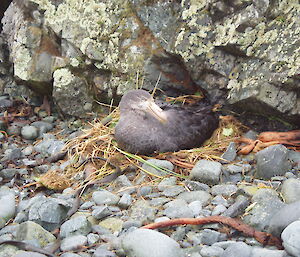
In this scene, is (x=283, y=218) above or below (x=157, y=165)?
above

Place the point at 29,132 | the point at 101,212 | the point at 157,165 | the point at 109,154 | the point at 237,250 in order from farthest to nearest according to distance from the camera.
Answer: the point at 29,132, the point at 109,154, the point at 157,165, the point at 101,212, the point at 237,250

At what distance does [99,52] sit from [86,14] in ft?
1.36

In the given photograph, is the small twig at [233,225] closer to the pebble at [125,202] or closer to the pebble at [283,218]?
the pebble at [283,218]

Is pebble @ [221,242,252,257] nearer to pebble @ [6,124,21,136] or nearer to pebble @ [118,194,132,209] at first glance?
pebble @ [118,194,132,209]

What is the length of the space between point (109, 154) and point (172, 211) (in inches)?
53.9

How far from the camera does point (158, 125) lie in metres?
3.84

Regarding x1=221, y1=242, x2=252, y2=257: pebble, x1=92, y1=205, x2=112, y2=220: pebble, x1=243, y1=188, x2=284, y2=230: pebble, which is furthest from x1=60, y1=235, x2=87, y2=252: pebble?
x1=243, y1=188, x2=284, y2=230: pebble

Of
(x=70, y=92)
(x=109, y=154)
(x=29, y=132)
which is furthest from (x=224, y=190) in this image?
(x=29, y=132)

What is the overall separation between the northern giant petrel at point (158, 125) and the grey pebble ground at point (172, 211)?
0.33 m

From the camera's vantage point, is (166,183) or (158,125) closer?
(166,183)

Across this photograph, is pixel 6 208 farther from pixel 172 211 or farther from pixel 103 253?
pixel 172 211

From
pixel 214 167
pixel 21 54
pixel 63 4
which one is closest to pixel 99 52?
pixel 63 4

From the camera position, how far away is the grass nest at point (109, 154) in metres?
3.38

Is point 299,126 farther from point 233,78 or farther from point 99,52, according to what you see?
point 99,52
